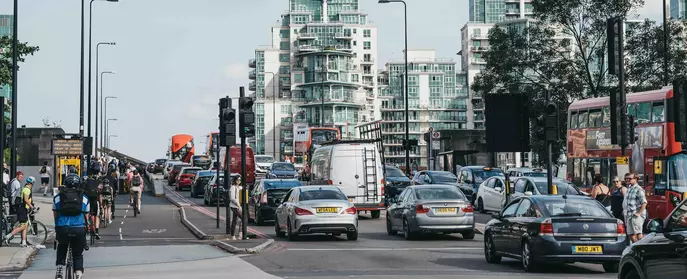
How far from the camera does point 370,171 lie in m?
38.1

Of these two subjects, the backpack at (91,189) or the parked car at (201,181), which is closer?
the backpack at (91,189)

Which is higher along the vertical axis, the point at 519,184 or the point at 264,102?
the point at 264,102

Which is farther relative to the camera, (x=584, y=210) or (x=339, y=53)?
(x=339, y=53)

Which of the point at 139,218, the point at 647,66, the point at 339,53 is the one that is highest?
the point at 339,53

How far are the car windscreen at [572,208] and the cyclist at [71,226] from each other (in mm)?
7830

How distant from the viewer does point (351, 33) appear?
175 meters

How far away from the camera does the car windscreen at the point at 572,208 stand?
61.9ft

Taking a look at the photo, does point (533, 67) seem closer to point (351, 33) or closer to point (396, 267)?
point (396, 267)

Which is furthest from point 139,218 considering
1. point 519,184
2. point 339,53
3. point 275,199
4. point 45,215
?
point 339,53

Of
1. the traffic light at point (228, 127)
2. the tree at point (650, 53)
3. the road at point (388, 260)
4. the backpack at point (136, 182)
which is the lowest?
the road at point (388, 260)

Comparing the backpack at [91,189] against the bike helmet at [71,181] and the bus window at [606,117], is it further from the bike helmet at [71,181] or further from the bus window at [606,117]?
the bus window at [606,117]

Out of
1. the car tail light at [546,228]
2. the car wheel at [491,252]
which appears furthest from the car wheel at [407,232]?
the car tail light at [546,228]

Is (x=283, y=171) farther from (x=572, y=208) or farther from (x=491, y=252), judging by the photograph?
(x=572, y=208)

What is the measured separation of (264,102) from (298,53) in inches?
364
